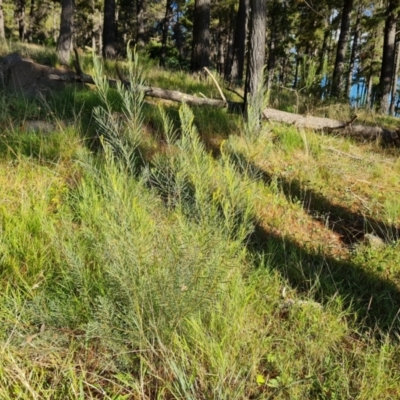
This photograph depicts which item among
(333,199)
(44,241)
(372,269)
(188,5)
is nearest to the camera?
(44,241)

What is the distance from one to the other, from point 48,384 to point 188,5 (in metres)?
27.4

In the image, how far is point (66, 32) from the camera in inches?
352

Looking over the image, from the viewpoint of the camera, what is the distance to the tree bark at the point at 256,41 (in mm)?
5359

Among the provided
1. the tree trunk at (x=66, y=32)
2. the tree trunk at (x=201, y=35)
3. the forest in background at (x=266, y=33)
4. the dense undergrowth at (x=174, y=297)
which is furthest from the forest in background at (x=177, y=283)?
the tree trunk at (x=201, y=35)

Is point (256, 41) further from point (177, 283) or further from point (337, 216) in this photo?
point (177, 283)

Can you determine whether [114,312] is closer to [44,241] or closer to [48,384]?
[48,384]

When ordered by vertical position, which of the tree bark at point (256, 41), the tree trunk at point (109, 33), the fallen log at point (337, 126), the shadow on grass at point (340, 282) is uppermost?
the tree trunk at point (109, 33)

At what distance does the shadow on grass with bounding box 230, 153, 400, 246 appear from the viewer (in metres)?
3.53

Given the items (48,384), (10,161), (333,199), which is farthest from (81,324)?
(333,199)

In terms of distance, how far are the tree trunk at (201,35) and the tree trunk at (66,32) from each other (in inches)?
125

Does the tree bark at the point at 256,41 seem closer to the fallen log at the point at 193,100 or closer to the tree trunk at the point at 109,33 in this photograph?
the fallen log at the point at 193,100

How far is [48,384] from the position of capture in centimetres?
160

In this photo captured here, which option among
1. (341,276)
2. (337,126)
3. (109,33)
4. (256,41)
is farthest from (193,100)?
(109,33)

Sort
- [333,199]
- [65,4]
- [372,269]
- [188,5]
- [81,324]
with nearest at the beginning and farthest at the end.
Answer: [81,324] → [372,269] → [333,199] → [65,4] → [188,5]
